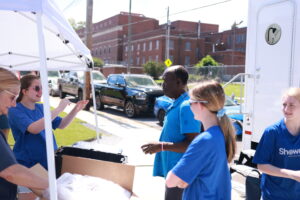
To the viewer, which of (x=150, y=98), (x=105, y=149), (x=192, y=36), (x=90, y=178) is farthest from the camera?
(x=192, y=36)

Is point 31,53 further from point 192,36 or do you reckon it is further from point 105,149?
point 192,36


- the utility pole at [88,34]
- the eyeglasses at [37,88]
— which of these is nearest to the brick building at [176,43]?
the utility pole at [88,34]

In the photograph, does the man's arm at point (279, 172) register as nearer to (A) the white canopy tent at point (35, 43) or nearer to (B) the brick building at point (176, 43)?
(A) the white canopy tent at point (35, 43)

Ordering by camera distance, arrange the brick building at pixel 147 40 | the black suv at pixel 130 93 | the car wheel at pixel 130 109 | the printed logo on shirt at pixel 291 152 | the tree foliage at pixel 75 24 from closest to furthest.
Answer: the printed logo on shirt at pixel 291 152 → the black suv at pixel 130 93 → the car wheel at pixel 130 109 → the brick building at pixel 147 40 → the tree foliage at pixel 75 24

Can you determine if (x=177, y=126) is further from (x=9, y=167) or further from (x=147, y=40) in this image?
(x=147, y=40)

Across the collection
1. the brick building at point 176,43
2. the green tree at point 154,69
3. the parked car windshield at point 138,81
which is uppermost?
the brick building at point 176,43

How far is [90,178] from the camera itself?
8.69 feet

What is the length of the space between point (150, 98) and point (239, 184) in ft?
26.3

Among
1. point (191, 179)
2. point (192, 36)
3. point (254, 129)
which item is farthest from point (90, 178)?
point (192, 36)

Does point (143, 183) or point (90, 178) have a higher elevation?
point (90, 178)

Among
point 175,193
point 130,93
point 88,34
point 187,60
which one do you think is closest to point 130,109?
point 130,93

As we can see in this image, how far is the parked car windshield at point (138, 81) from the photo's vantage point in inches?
568

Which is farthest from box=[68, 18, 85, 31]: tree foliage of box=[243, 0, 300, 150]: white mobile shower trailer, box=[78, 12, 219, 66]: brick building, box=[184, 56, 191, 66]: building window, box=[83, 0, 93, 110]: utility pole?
box=[243, 0, 300, 150]: white mobile shower trailer

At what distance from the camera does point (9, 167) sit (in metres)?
1.88
